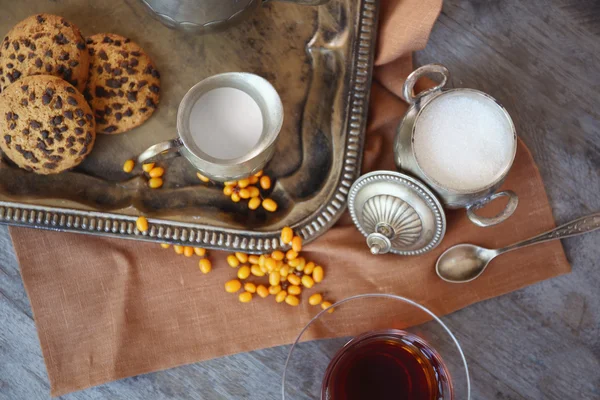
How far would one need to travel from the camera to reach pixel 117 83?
0.98 metres

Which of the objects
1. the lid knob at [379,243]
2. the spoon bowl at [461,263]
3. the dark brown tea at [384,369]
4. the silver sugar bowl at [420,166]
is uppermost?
the silver sugar bowl at [420,166]

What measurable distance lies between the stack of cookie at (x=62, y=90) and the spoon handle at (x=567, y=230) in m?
0.72

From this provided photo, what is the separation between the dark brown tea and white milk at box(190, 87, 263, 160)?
0.39 metres

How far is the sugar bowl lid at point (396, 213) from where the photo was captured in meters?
0.96

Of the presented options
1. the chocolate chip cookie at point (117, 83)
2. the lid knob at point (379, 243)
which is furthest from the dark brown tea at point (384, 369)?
the chocolate chip cookie at point (117, 83)

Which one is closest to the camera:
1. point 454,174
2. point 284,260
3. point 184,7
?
point 184,7

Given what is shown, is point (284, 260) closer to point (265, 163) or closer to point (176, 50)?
point (265, 163)

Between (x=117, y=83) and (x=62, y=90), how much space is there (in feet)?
0.31

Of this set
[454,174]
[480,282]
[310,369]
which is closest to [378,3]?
[454,174]

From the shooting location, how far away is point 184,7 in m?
0.84

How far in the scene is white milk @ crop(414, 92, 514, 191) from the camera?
0.94 meters

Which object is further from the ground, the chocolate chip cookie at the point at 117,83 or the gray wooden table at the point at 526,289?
the chocolate chip cookie at the point at 117,83

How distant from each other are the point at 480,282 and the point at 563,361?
8.9 inches

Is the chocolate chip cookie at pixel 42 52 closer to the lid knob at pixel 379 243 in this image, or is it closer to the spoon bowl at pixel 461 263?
the lid knob at pixel 379 243
